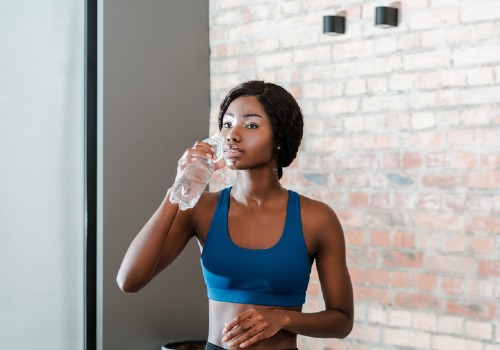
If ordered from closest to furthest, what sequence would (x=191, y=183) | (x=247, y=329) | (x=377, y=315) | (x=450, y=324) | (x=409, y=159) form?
1. (x=247, y=329)
2. (x=191, y=183)
3. (x=450, y=324)
4. (x=409, y=159)
5. (x=377, y=315)

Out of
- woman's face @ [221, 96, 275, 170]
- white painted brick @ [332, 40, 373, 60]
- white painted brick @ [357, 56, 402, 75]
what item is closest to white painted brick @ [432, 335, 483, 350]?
white painted brick @ [357, 56, 402, 75]

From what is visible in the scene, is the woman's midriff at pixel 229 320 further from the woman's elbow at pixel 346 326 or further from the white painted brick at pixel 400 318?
the white painted brick at pixel 400 318

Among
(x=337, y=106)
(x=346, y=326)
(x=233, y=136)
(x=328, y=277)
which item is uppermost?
(x=337, y=106)

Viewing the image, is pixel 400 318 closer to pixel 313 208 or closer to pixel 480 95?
pixel 480 95

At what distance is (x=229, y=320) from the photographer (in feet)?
6.50

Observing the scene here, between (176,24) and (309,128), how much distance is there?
0.91 metres

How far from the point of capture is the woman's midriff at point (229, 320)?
6.48 ft

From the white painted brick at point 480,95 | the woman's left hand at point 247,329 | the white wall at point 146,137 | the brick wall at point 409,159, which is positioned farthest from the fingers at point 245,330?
the white wall at point 146,137

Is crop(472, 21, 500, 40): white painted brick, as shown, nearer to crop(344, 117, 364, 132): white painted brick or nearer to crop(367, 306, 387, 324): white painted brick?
crop(344, 117, 364, 132): white painted brick

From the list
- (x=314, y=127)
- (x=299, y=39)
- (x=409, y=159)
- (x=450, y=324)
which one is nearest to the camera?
(x=450, y=324)

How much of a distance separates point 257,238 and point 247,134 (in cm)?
25

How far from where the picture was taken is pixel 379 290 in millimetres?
3436

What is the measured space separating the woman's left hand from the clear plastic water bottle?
29cm

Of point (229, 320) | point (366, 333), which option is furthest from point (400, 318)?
point (229, 320)
